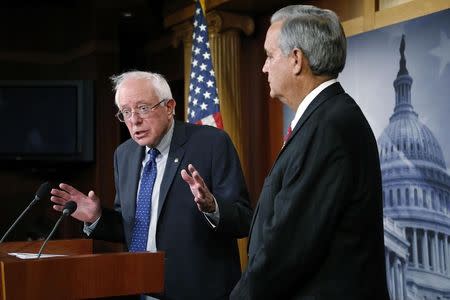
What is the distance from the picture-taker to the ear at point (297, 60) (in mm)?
1817

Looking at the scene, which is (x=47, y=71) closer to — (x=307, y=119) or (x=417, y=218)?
(x=417, y=218)

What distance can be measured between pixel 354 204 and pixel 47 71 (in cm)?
706

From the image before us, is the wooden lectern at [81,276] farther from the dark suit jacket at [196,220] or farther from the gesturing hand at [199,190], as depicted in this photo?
the dark suit jacket at [196,220]

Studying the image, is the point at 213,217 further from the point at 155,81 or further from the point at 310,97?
the point at 310,97

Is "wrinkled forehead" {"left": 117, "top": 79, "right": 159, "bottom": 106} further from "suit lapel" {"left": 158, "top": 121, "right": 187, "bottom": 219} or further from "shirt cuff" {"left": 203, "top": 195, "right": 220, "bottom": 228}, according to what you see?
"shirt cuff" {"left": 203, "top": 195, "right": 220, "bottom": 228}

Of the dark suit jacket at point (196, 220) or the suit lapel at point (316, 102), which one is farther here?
the dark suit jacket at point (196, 220)

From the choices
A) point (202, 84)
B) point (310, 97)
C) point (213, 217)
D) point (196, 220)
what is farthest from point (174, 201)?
point (202, 84)

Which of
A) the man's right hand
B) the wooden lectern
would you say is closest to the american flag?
the man's right hand

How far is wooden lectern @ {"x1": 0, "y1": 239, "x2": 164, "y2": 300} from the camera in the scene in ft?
6.36

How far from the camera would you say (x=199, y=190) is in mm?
2379

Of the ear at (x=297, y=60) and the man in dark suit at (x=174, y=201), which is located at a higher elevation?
the ear at (x=297, y=60)

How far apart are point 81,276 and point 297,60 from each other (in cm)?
87

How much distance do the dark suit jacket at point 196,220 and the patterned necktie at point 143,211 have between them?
0.03 meters

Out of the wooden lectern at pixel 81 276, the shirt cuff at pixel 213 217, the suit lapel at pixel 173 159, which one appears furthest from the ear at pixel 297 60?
the suit lapel at pixel 173 159
